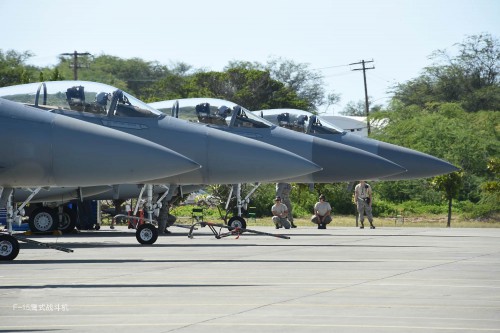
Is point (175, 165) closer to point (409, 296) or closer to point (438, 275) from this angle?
point (438, 275)

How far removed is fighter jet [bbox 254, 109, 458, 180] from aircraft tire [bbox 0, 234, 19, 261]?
14682mm

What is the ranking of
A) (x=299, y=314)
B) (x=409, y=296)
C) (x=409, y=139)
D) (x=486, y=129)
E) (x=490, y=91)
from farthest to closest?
1. (x=490, y=91)
2. (x=486, y=129)
3. (x=409, y=139)
4. (x=409, y=296)
5. (x=299, y=314)

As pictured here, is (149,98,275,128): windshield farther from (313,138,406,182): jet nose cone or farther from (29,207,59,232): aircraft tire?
(29,207,59,232): aircraft tire

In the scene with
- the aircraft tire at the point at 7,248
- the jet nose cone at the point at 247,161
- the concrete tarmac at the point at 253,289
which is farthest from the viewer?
the jet nose cone at the point at 247,161

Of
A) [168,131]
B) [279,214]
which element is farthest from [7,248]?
[279,214]

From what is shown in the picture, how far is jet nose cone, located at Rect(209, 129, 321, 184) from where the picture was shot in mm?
23484

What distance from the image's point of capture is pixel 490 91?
8294 centimetres

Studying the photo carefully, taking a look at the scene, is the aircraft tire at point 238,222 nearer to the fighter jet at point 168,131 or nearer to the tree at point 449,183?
the fighter jet at point 168,131

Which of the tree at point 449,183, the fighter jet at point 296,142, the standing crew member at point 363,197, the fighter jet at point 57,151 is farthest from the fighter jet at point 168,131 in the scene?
the tree at point 449,183

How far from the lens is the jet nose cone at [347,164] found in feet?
94.0

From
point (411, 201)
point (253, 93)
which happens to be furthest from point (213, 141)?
point (253, 93)

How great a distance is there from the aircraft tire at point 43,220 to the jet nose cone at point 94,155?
11.4m

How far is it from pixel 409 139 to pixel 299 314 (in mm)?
42331

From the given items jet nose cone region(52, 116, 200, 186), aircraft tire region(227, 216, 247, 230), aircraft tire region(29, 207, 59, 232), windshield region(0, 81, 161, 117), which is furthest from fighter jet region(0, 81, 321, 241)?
aircraft tire region(29, 207, 59, 232)
